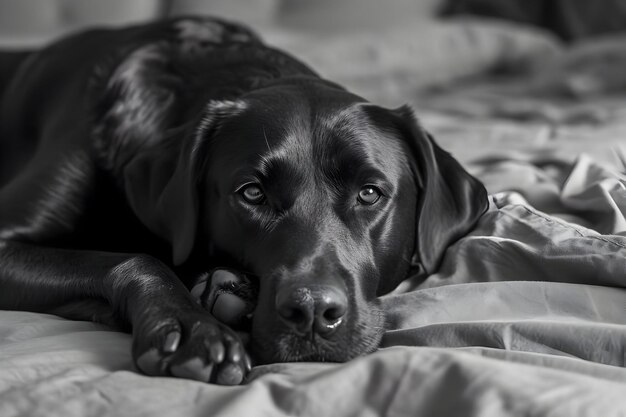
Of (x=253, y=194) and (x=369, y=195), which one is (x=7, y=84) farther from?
(x=369, y=195)

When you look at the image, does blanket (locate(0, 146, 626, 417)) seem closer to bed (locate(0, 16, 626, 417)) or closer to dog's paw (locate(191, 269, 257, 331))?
bed (locate(0, 16, 626, 417))

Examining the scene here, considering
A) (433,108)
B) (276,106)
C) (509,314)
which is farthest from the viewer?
(433,108)

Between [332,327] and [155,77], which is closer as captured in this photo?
[332,327]

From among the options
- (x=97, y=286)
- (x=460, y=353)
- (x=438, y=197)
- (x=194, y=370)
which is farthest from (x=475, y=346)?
(x=97, y=286)

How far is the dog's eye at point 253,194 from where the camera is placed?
1.65m

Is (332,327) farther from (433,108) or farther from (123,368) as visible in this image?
(433,108)

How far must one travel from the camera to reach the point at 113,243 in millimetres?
2064

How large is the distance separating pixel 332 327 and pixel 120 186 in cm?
89

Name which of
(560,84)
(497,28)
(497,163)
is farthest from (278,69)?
(497,28)

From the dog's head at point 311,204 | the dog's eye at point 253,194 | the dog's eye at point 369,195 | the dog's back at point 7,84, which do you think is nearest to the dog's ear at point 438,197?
the dog's head at point 311,204

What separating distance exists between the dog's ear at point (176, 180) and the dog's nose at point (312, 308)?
1.56 ft

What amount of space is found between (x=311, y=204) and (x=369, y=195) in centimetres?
15

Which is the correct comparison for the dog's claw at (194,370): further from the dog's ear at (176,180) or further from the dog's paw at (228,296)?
the dog's ear at (176,180)

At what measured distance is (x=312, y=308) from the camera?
130 centimetres
